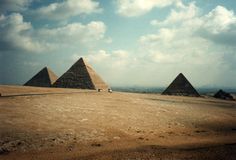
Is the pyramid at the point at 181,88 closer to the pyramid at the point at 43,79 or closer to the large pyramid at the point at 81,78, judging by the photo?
the large pyramid at the point at 81,78

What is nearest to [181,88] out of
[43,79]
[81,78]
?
[81,78]

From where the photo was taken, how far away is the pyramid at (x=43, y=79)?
44062 millimetres

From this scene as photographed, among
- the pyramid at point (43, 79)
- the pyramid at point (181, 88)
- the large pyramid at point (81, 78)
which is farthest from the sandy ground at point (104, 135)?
the pyramid at point (43, 79)

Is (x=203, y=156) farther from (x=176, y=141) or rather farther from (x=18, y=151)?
(x=18, y=151)

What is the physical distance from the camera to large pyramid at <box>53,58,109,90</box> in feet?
122

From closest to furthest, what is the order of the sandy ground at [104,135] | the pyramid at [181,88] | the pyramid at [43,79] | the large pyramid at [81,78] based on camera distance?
1. the sandy ground at [104,135]
2. the large pyramid at [81,78]
3. the pyramid at [181,88]
4. the pyramid at [43,79]

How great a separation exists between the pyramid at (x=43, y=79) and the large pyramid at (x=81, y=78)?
16.3 ft

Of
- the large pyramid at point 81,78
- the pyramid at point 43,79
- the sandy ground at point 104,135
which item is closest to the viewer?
the sandy ground at point 104,135

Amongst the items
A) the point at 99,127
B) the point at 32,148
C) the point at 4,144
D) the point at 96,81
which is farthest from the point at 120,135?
the point at 96,81

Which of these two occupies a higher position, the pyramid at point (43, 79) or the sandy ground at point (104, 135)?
the pyramid at point (43, 79)

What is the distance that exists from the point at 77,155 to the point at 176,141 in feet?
13.1

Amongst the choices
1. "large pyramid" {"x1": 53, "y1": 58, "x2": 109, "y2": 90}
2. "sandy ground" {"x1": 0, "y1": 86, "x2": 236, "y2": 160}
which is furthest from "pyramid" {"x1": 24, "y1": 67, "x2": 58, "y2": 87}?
"sandy ground" {"x1": 0, "y1": 86, "x2": 236, "y2": 160}

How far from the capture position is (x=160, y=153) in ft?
23.6

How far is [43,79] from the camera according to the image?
45.0 m
